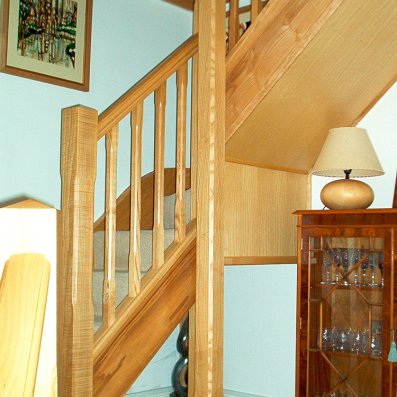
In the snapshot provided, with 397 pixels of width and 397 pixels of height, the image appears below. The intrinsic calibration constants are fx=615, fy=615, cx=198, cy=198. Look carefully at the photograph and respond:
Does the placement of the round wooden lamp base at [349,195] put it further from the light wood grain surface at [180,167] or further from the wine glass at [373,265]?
the light wood grain surface at [180,167]

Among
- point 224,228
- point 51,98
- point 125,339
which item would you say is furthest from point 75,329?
point 51,98

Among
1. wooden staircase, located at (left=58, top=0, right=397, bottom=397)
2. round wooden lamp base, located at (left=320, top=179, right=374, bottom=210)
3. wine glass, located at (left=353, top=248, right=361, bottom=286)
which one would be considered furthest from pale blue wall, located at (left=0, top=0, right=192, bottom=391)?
wine glass, located at (left=353, top=248, right=361, bottom=286)

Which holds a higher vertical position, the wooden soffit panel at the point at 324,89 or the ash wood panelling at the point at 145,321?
the wooden soffit panel at the point at 324,89

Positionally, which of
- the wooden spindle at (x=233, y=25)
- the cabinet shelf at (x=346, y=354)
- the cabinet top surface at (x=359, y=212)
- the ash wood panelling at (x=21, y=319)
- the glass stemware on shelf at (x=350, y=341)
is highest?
the wooden spindle at (x=233, y=25)

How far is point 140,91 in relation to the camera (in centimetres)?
240

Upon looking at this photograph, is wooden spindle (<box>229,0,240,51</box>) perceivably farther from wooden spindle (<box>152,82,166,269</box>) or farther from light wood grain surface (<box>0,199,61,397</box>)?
light wood grain surface (<box>0,199,61,397</box>)

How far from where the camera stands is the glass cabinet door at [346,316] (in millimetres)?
2814

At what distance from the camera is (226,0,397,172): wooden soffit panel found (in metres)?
2.70

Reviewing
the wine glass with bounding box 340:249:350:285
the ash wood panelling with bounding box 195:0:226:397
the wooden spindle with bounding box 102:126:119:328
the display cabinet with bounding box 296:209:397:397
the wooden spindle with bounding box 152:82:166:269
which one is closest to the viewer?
the wooden spindle with bounding box 102:126:119:328

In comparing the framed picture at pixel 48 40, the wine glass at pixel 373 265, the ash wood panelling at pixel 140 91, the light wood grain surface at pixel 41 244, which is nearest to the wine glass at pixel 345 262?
the wine glass at pixel 373 265

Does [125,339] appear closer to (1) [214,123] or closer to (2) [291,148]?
(1) [214,123]

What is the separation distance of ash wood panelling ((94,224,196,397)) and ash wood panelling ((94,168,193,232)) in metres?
0.89

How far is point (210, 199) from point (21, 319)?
2.08 m

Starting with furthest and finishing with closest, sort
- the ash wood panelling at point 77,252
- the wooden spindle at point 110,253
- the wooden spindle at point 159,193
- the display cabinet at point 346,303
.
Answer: the display cabinet at point 346,303
the wooden spindle at point 159,193
the wooden spindle at point 110,253
the ash wood panelling at point 77,252
